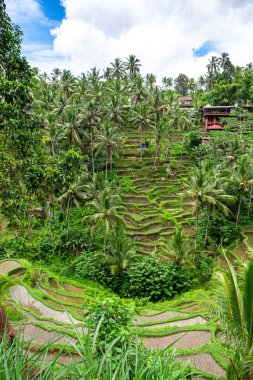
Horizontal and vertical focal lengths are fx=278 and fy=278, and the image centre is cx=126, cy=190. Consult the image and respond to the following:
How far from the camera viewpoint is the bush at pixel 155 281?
57.8 feet

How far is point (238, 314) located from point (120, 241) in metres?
14.3

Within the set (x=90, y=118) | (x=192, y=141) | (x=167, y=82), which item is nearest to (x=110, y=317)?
(x=90, y=118)

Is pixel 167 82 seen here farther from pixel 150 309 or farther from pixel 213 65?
pixel 150 309

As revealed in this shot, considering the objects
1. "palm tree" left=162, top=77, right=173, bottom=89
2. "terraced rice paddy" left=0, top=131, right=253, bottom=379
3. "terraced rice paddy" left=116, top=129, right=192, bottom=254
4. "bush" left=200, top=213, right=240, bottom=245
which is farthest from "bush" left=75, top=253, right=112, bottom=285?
"palm tree" left=162, top=77, right=173, bottom=89

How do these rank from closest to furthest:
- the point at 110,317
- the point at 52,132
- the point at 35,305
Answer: the point at 110,317
the point at 35,305
the point at 52,132

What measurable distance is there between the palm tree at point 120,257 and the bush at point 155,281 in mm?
711

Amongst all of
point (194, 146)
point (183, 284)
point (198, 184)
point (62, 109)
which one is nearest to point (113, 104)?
point (62, 109)

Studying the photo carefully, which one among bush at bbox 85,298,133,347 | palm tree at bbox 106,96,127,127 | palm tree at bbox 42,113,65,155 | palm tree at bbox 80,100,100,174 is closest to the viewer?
bush at bbox 85,298,133,347

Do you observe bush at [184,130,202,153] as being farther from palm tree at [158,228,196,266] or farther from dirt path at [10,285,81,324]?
dirt path at [10,285,81,324]

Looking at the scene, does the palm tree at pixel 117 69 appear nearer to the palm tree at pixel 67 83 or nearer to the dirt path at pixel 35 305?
the palm tree at pixel 67 83

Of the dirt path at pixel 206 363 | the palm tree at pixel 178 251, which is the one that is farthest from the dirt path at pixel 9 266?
the dirt path at pixel 206 363

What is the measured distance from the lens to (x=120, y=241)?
19656 millimetres

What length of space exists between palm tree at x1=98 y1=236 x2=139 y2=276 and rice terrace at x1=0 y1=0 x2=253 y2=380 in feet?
0.33

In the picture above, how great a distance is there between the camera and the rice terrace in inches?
203
